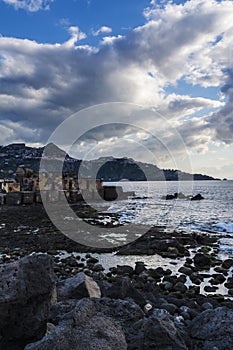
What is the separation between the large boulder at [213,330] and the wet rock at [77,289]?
257 cm

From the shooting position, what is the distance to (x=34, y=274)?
→ 4.93 m

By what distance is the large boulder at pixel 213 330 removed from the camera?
5.10m

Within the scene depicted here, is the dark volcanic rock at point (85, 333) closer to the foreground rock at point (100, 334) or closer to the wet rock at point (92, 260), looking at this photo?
the foreground rock at point (100, 334)

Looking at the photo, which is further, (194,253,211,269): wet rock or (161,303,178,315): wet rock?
(194,253,211,269): wet rock

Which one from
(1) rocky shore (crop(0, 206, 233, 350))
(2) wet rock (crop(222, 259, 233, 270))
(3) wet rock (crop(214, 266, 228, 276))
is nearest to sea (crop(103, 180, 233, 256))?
(2) wet rock (crop(222, 259, 233, 270))

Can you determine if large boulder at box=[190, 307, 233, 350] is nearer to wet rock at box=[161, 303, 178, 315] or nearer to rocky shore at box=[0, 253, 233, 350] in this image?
rocky shore at box=[0, 253, 233, 350]

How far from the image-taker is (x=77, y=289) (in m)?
7.32

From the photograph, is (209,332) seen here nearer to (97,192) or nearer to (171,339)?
(171,339)

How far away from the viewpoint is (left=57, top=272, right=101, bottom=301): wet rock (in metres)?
7.27

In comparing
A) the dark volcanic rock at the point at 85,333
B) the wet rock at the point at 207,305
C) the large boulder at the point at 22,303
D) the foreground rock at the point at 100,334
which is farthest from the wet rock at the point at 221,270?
the large boulder at the point at 22,303

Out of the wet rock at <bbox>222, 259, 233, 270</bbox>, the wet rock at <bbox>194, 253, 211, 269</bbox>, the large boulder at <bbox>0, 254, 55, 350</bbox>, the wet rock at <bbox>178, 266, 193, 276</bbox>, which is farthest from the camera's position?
the wet rock at <bbox>194, 253, 211, 269</bbox>

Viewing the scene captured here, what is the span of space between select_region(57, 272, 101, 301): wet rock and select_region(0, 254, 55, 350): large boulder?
2.28 metres

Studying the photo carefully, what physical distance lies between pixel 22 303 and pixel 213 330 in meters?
3.23

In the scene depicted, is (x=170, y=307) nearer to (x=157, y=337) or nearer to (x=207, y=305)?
(x=207, y=305)
